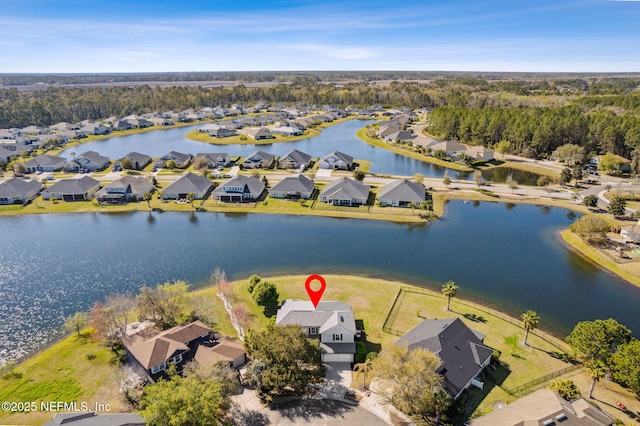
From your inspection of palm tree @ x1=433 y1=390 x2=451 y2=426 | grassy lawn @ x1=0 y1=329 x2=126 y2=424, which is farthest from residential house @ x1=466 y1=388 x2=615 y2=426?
grassy lawn @ x1=0 y1=329 x2=126 y2=424

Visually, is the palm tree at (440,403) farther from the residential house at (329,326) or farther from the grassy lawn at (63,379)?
the grassy lawn at (63,379)

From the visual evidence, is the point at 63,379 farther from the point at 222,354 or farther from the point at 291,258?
the point at 291,258

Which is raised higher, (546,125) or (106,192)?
(546,125)

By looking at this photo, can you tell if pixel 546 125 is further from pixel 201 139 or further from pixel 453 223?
pixel 201 139

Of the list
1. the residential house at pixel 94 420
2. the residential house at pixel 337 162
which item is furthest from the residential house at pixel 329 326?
the residential house at pixel 337 162

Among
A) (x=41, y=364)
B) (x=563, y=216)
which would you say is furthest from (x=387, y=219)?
(x=41, y=364)

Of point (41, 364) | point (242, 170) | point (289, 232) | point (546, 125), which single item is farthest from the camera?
point (546, 125)

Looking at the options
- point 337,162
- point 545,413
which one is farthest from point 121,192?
point 545,413
